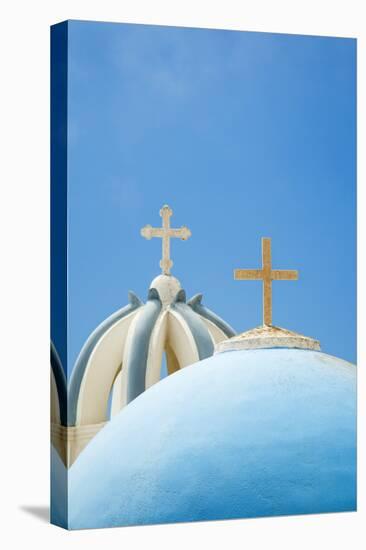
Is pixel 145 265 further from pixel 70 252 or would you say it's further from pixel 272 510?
pixel 272 510

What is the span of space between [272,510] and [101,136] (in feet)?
11.9

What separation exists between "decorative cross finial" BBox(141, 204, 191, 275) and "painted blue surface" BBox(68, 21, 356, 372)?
6 cm

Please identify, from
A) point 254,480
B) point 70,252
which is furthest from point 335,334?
point 70,252

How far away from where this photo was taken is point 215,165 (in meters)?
14.5

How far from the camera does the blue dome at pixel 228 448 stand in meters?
13.6

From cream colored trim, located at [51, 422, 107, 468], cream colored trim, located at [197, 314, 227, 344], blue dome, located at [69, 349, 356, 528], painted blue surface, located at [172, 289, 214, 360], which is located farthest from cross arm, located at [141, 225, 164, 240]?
cream colored trim, located at [51, 422, 107, 468]

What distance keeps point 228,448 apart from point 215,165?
104 inches

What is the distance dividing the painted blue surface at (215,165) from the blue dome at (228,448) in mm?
688

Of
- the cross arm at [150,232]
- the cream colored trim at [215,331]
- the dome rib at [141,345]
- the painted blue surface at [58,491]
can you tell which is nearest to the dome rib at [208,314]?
the cream colored trim at [215,331]

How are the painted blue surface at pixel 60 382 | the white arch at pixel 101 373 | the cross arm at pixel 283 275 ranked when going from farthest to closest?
the cross arm at pixel 283 275
the white arch at pixel 101 373
the painted blue surface at pixel 60 382

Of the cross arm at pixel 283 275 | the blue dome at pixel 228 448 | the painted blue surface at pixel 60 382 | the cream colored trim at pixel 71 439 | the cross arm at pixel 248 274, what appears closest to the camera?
the blue dome at pixel 228 448

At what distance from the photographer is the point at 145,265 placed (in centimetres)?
1432

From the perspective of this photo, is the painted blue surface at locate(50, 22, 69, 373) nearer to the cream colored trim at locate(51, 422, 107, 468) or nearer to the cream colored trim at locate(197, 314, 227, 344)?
the cream colored trim at locate(51, 422, 107, 468)

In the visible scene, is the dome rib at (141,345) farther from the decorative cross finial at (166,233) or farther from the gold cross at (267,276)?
the gold cross at (267,276)
